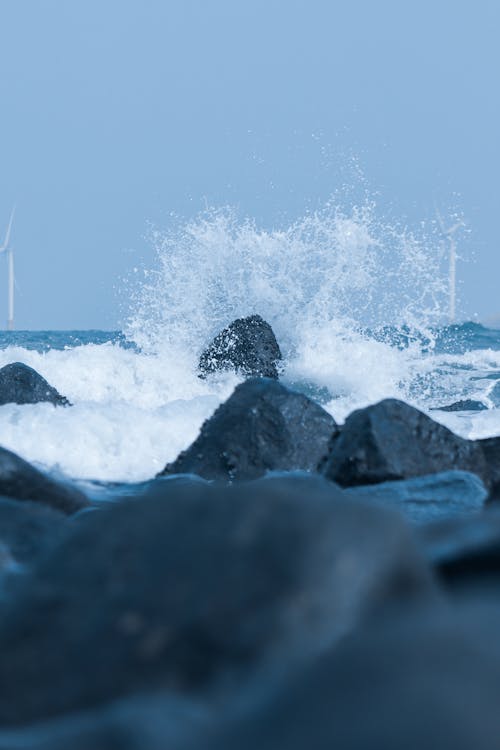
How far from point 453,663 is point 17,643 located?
0.83 meters

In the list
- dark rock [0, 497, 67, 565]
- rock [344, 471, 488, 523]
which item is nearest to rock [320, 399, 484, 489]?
rock [344, 471, 488, 523]

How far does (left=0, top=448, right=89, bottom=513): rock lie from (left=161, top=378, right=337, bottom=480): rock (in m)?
1.04

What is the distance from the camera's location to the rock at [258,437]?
495 cm

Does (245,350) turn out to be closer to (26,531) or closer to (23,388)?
(23,388)

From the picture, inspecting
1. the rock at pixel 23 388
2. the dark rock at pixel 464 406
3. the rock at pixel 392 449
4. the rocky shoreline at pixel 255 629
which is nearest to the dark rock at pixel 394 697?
the rocky shoreline at pixel 255 629

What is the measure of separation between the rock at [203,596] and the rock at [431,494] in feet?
7.99

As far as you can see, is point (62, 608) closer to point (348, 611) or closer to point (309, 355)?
point (348, 611)

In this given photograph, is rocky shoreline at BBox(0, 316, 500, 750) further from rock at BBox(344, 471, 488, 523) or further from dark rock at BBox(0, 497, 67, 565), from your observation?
rock at BBox(344, 471, 488, 523)

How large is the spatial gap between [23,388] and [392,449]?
13.0ft

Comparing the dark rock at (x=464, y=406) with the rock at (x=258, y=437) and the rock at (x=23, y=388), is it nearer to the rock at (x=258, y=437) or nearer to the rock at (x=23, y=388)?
the rock at (x=23, y=388)

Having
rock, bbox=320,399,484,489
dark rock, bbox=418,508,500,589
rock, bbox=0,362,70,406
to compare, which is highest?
rock, bbox=0,362,70,406

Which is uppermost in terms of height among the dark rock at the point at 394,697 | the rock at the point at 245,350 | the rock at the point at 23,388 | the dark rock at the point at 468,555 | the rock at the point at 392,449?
the rock at the point at 245,350

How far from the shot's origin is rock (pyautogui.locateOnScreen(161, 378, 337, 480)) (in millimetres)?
4953

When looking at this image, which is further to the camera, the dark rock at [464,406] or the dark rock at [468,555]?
the dark rock at [464,406]
